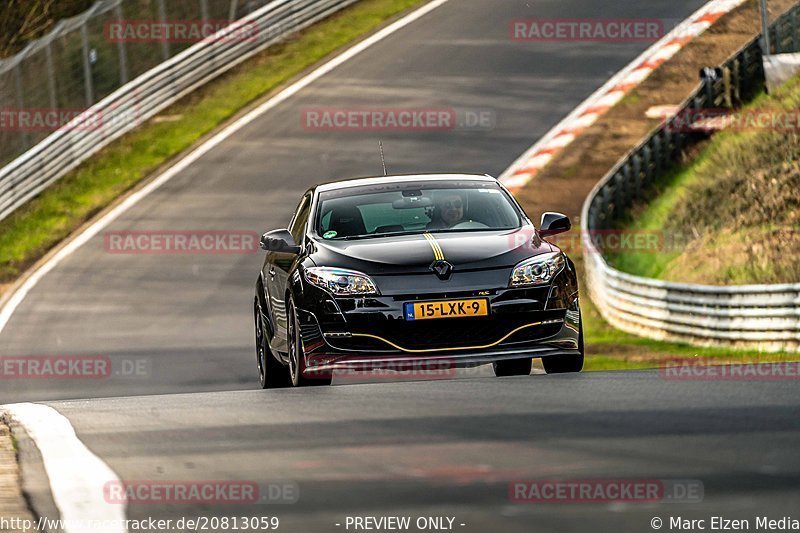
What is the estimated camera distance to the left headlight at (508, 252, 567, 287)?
1130cm

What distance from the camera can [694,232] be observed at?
24859mm

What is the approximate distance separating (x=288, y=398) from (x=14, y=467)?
118 inches

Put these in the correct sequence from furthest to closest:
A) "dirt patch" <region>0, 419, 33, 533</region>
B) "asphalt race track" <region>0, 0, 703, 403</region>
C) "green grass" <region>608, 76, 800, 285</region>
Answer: "green grass" <region>608, 76, 800, 285</region>
"asphalt race track" <region>0, 0, 703, 403</region>
"dirt patch" <region>0, 419, 33, 533</region>

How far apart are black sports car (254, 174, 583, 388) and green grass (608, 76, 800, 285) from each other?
8.95 m

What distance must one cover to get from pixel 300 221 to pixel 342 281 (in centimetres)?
190

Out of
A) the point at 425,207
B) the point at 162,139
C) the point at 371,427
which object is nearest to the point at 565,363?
the point at 425,207

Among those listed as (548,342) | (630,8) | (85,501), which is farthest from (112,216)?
(85,501)

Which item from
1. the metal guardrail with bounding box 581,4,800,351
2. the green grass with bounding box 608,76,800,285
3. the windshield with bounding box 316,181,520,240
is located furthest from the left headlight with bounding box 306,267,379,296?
the green grass with bounding box 608,76,800,285

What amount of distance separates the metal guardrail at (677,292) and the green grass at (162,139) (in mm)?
9188

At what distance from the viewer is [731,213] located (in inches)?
982

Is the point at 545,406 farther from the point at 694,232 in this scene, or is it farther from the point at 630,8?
the point at 630,8

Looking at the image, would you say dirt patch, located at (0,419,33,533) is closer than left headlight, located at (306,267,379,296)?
Yes

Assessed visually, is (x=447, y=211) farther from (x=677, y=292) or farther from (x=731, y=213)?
(x=731, y=213)

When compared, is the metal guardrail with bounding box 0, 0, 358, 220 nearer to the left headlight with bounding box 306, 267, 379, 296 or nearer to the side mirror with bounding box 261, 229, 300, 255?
the side mirror with bounding box 261, 229, 300, 255
